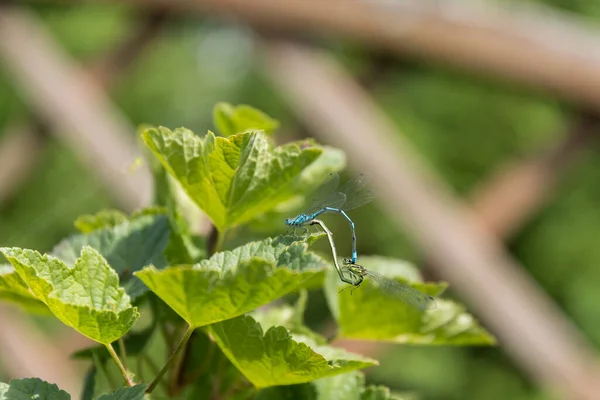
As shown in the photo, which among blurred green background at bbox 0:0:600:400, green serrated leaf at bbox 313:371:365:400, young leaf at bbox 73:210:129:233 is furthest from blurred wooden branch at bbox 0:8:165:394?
green serrated leaf at bbox 313:371:365:400

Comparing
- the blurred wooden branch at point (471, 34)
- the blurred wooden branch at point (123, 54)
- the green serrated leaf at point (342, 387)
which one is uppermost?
the green serrated leaf at point (342, 387)

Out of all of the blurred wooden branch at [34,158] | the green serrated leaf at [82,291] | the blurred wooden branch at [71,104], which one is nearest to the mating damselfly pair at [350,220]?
the green serrated leaf at [82,291]

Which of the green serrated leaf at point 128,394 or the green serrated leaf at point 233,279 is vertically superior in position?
the green serrated leaf at point 233,279

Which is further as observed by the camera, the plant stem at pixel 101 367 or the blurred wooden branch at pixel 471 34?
the blurred wooden branch at pixel 471 34

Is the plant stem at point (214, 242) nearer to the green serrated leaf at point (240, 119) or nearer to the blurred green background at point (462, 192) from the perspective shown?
the green serrated leaf at point (240, 119)

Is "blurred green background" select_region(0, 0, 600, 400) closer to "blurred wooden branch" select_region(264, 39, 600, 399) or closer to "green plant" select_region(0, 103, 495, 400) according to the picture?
"blurred wooden branch" select_region(264, 39, 600, 399)

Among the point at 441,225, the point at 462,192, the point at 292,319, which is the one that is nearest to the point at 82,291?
the point at 292,319

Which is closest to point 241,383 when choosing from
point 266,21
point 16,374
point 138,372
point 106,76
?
point 138,372

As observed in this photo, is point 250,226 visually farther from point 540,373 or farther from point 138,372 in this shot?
point 540,373
